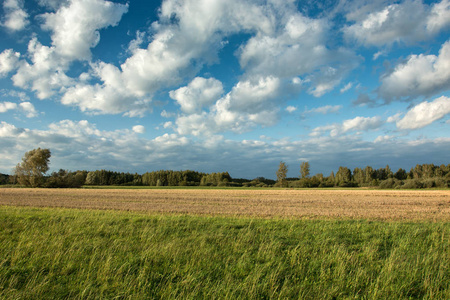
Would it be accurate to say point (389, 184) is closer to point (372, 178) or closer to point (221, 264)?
point (372, 178)

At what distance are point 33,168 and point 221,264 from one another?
88.4 m

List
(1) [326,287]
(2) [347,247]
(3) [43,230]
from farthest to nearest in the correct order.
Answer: (3) [43,230] → (2) [347,247] → (1) [326,287]

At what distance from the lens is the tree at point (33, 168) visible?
244ft

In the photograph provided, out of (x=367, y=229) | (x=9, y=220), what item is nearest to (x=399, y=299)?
(x=367, y=229)

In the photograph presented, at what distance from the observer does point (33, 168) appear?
7550 centimetres

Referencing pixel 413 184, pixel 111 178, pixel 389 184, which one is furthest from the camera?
pixel 111 178

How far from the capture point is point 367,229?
13.4 meters

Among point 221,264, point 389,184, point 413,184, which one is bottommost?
point 389,184

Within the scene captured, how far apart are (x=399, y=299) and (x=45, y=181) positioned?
90382 mm

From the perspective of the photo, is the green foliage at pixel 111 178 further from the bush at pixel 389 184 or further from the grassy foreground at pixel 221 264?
the grassy foreground at pixel 221 264

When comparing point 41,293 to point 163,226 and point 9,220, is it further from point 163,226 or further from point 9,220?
point 9,220

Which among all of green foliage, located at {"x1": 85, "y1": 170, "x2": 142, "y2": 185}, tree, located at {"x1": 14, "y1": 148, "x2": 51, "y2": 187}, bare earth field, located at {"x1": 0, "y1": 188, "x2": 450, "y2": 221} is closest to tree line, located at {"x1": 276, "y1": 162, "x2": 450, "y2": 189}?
bare earth field, located at {"x1": 0, "y1": 188, "x2": 450, "y2": 221}

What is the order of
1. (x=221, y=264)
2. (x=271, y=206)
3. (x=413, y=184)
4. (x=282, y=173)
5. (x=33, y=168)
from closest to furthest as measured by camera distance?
(x=221, y=264), (x=271, y=206), (x=33, y=168), (x=413, y=184), (x=282, y=173)

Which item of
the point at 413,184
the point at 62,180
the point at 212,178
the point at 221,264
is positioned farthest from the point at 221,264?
the point at 212,178
